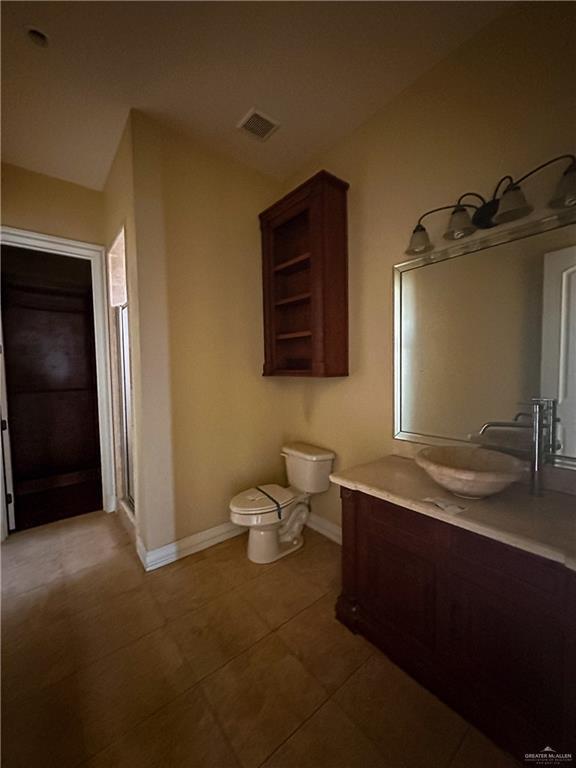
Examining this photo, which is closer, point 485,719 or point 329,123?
point 485,719

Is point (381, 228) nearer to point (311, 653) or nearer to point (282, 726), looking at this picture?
point (311, 653)

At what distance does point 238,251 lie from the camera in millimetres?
2234

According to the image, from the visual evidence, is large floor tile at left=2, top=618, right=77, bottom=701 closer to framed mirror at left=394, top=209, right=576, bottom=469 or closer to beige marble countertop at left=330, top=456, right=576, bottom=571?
beige marble countertop at left=330, top=456, right=576, bottom=571

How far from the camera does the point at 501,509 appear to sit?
3.49ft

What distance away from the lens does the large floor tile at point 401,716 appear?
0.99 metres

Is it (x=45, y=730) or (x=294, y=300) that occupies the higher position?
(x=294, y=300)

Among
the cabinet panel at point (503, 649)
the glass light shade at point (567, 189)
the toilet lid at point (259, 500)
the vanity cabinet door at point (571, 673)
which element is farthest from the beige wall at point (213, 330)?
the vanity cabinet door at point (571, 673)

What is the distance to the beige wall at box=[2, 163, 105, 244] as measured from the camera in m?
2.17

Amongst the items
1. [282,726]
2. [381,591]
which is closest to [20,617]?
[282,726]

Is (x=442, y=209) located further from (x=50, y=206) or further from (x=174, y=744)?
(x=50, y=206)

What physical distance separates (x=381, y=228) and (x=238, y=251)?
1.04 metres

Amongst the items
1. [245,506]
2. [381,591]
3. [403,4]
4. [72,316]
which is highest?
[403,4]

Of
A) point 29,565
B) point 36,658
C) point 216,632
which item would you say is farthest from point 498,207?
point 29,565

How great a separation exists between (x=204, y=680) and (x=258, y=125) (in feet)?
9.67
